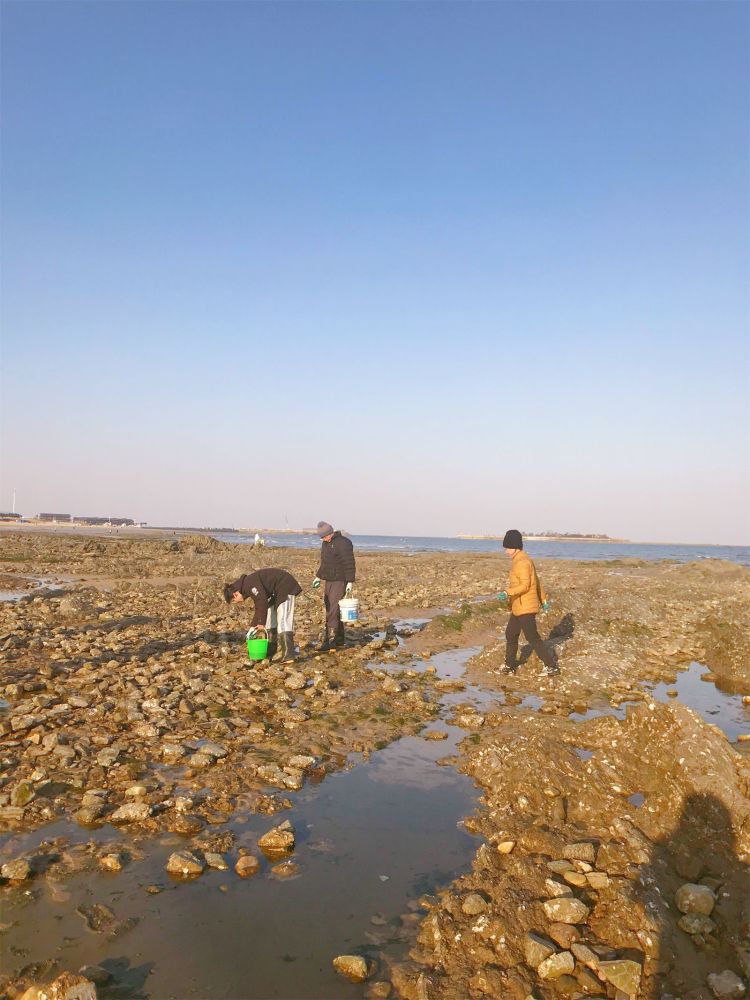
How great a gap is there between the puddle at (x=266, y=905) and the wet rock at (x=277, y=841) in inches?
5.4

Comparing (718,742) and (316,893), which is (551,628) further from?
(316,893)

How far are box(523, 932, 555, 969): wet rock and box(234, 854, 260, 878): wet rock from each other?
2405 millimetres

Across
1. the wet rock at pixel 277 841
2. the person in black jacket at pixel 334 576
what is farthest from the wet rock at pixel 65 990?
the person in black jacket at pixel 334 576

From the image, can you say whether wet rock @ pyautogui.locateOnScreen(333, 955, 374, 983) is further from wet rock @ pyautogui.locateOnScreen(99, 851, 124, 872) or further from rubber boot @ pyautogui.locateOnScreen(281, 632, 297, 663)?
rubber boot @ pyautogui.locateOnScreen(281, 632, 297, 663)

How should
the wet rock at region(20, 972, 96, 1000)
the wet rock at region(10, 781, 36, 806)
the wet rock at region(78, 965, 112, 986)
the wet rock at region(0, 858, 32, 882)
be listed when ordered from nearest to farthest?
1. the wet rock at region(20, 972, 96, 1000)
2. the wet rock at region(78, 965, 112, 986)
3. the wet rock at region(0, 858, 32, 882)
4. the wet rock at region(10, 781, 36, 806)

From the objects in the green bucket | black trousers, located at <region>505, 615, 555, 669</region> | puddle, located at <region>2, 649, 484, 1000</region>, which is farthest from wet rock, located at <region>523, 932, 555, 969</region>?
the green bucket

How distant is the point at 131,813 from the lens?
250 inches

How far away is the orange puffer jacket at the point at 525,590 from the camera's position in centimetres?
1260

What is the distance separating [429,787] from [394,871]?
1.97m

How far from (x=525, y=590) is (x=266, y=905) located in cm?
879

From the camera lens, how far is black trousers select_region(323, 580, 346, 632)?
14812 millimetres

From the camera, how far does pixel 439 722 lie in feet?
33.0

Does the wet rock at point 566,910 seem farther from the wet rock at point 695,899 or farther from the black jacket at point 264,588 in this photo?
the black jacket at point 264,588

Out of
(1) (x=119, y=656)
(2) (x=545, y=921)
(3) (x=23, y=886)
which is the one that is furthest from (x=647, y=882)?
(1) (x=119, y=656)
